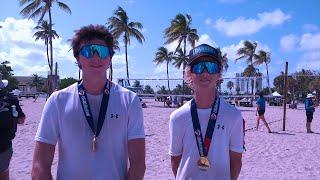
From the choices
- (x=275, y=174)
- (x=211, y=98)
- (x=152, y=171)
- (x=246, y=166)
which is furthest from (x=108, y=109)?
(x=246, y=166)

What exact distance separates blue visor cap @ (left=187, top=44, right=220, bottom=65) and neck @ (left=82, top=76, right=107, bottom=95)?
781 millimetres

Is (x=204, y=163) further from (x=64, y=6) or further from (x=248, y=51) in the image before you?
(x=248, y=51)

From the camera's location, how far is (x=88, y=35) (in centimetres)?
302

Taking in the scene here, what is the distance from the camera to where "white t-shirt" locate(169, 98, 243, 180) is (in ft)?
10.6

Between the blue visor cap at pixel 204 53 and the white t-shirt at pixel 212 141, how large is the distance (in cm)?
33

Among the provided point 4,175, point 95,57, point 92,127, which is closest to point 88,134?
point 92,127

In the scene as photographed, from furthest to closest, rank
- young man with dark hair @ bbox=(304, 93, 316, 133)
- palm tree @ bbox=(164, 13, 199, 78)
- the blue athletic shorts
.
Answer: palm tree @ bbox=(164, 13, 199, 78) < young man with dark hair @ bbox=(304, 93, 316, 133) < the blue athletic shorts

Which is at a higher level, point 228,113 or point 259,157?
point 228,113

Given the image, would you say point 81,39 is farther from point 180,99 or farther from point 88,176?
point 180,99

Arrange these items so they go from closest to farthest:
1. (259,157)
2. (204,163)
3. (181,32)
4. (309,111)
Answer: (204,163)
(259,157)
(309,111)
(181,32)

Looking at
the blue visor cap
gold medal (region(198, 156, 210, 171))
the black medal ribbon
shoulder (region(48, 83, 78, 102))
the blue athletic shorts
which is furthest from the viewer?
the blue athletic shorts

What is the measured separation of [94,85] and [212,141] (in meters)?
0.90

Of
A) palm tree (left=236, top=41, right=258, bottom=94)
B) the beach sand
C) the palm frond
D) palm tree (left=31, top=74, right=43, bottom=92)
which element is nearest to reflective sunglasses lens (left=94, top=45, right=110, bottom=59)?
the beach sand

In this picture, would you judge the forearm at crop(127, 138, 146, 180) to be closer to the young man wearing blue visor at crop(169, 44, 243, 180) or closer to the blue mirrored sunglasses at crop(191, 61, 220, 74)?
the young man wearing blue visor at crop(169, 44, 243, 180)
